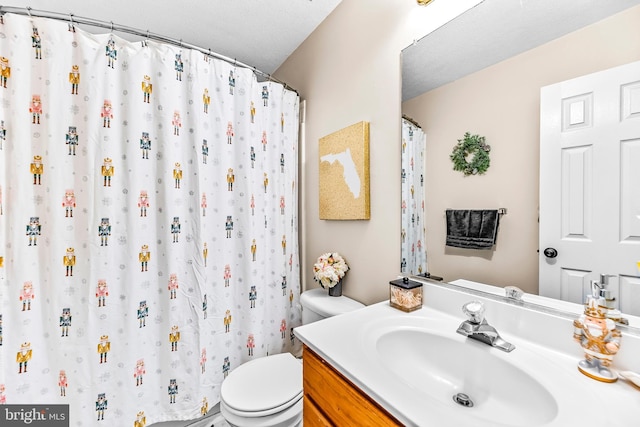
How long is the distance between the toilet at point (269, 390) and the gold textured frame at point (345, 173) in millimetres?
476

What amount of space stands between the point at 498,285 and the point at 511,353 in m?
0.21

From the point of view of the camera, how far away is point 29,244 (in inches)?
44.5

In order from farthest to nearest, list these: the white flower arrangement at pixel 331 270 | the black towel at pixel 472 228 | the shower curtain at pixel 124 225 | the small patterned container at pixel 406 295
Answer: the white flower arrangement at pixel 331 270, the shower curtain at pixel 124 225, the small patterned container at pixel 406 295, the black towel at pixel 472 228

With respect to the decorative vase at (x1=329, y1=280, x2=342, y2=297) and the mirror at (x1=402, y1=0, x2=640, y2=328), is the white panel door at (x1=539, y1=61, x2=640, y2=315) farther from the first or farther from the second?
the decorative vase at (x1=329, y1=280, x2=342, y2=297)

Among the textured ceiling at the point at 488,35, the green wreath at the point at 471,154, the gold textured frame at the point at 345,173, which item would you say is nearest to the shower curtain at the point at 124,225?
the gold textured frame at the point at 345,173

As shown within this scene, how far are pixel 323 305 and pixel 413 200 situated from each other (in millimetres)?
685

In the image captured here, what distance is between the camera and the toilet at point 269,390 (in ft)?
3.41

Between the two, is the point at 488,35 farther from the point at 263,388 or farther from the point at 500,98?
the point at 263,388

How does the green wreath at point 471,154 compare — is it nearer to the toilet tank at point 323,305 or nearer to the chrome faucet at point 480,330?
the chrome faucet at point 480,330

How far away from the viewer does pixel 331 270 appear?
4.60 ft

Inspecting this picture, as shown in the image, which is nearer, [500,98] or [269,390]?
[500,98]

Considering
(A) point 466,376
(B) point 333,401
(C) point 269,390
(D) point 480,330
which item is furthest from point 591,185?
(C) point 269,390

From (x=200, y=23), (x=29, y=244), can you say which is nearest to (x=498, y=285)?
(x=29, y=244)

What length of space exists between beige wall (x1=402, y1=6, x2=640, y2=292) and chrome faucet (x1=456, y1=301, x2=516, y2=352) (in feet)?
0.50
